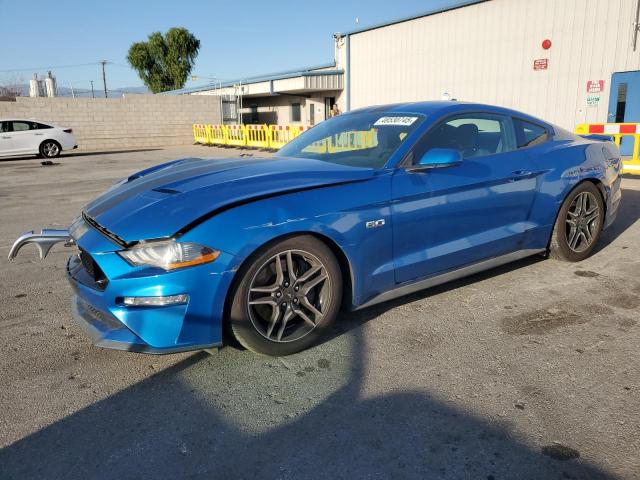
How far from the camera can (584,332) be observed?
321 centimetres

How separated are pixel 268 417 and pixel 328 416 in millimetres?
285

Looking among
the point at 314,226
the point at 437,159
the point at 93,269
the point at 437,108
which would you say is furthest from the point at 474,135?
the point at 93,269

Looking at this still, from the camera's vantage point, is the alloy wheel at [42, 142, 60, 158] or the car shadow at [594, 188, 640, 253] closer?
the car shadow at [594, 188, 640, 253]

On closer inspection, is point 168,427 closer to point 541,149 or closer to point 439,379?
point 439,379

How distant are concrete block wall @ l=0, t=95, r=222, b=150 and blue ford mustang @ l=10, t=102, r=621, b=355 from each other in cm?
2431

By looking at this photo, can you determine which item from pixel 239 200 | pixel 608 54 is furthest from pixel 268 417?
pixel 608 54

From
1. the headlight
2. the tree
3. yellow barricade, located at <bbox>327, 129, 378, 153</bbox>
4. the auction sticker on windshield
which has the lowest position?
the headlight

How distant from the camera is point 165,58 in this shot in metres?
53.8

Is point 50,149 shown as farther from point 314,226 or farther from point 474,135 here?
point 314,226

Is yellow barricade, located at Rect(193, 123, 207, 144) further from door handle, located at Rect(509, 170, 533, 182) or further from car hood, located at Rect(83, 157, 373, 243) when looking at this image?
door handle, located at Rect(509, 170, 533, 182)

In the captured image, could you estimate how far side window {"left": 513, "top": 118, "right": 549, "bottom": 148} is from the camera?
4117 millimetres

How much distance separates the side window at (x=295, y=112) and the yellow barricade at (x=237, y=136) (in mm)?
12383

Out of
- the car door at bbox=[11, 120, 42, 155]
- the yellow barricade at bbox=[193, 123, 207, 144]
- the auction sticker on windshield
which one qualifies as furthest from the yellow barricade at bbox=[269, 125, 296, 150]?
the auction sticker on windshield

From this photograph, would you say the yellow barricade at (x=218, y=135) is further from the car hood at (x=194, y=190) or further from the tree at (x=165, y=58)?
the tree at (x=165, y=58)
